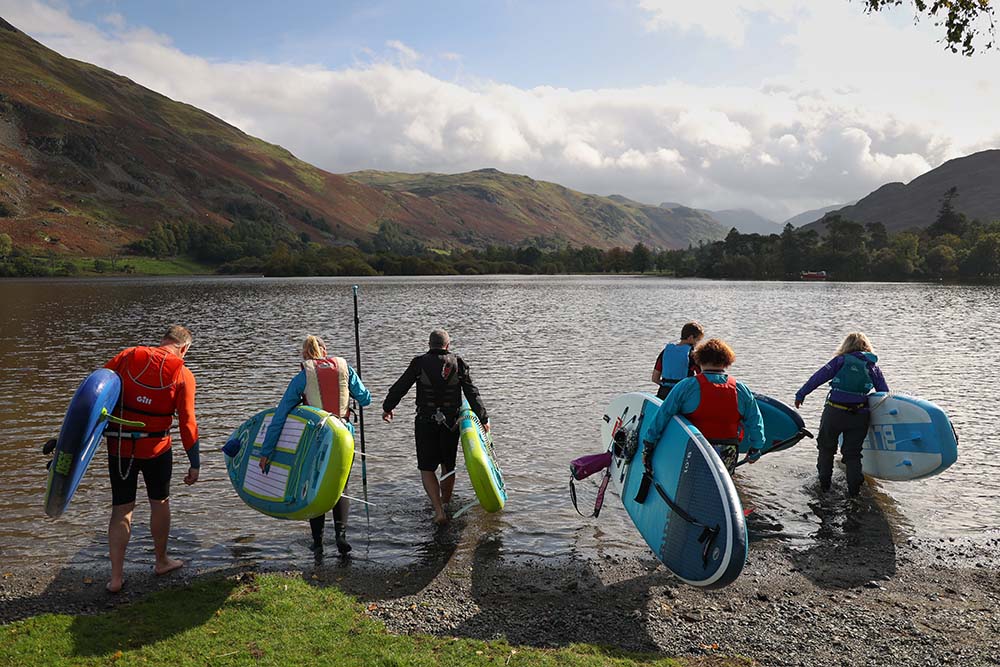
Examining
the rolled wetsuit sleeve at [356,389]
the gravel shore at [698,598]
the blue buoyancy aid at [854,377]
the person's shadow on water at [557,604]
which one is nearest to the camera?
the gravel shore at [698,598]

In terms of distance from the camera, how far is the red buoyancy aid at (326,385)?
8.44 m

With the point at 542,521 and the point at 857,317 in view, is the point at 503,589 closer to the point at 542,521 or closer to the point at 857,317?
the point at 542,521

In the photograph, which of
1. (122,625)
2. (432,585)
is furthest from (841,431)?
(122,625)

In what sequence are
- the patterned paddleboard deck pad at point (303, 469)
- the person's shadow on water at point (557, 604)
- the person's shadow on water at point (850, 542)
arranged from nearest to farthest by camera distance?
the person's shadow on water at point (557, 604) → the patterned paddleboard deck pad at point (303, 469) → the person's shadow on water at point (850, 542)

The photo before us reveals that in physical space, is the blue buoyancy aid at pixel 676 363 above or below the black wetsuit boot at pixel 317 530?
above

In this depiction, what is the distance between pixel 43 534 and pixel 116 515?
10.1 ft

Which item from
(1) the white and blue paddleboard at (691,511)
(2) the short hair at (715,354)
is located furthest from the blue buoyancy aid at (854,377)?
(1) the white and blue paddleboard at (691,511)

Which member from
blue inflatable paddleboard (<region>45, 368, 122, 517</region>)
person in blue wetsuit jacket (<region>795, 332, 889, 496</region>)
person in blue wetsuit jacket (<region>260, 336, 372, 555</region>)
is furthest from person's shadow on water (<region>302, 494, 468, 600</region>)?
person in blue wetsuit jacket (<region>795, 332, 889, 496</region>)

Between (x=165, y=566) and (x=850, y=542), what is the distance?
29.2 feet

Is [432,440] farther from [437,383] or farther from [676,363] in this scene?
[676,363]

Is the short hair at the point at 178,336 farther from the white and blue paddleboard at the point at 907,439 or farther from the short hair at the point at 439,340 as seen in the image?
the white and blue paddleboard at the point at 907,439

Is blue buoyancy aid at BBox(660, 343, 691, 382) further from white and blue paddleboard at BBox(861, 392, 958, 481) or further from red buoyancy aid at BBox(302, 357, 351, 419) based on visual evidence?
red buoyancy aid at BBox(302, 357, 351, 419)

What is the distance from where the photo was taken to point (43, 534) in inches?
370

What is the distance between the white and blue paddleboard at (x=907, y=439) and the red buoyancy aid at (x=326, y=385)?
8468 millimetres
